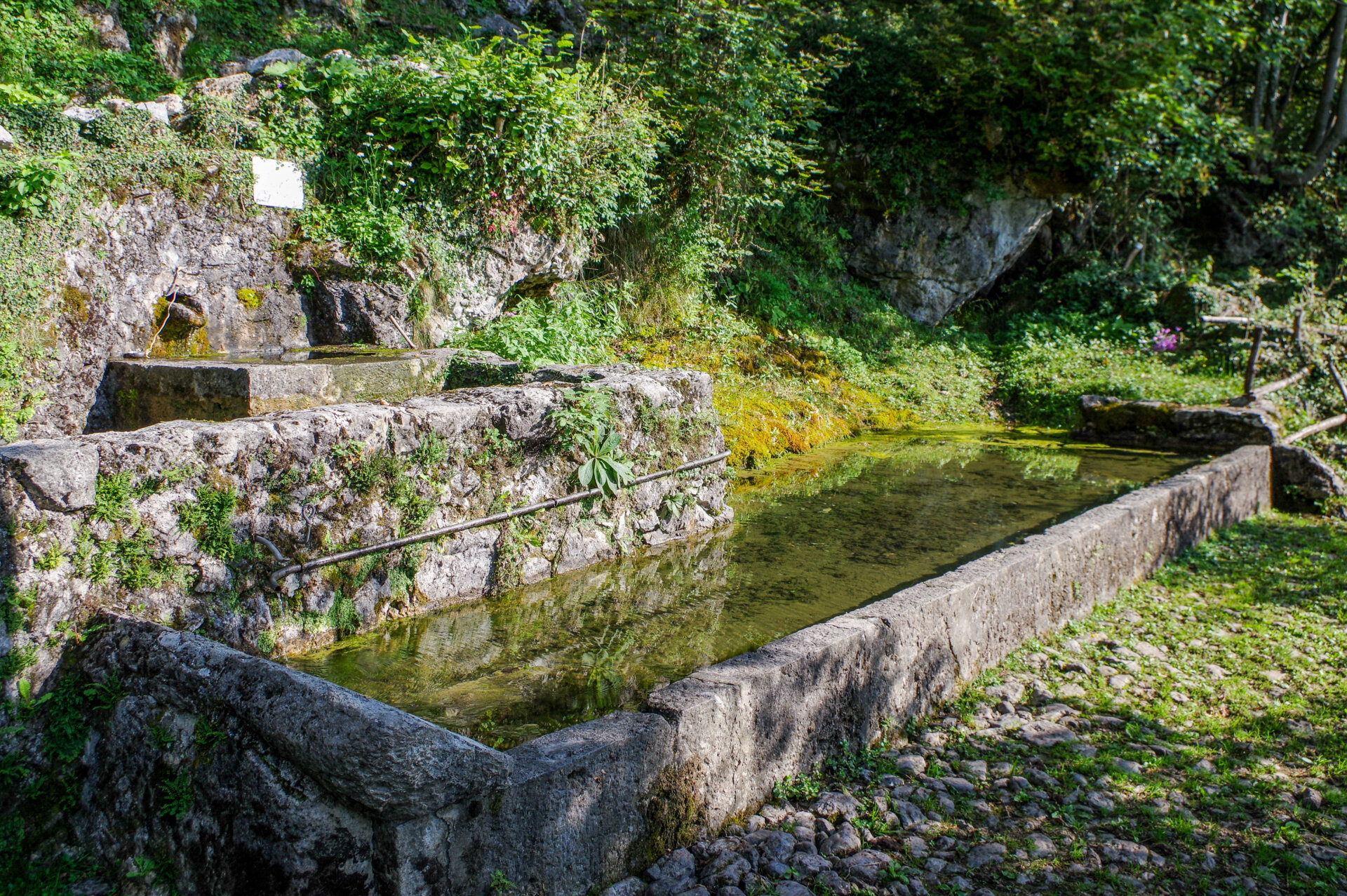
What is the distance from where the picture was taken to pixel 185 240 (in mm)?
5723

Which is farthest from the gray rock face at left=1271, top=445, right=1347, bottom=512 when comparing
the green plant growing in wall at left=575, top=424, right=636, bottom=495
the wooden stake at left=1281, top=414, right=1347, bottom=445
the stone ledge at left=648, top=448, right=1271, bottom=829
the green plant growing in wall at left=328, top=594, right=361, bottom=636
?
the green plant growing in wall at left=328, top=594, right=361, bottom=636

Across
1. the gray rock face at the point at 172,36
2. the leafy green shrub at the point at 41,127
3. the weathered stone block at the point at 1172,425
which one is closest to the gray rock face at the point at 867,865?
the leafy green shrub at the point at 41,127

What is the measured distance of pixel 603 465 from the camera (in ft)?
16.6

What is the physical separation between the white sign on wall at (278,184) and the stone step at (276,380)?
1293 mm

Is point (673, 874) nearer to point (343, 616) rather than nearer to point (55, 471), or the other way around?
point (343, 616)

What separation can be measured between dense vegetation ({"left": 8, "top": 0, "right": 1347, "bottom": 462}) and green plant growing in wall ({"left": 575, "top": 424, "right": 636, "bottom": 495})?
2.34 metres

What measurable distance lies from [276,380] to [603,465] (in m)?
1.88

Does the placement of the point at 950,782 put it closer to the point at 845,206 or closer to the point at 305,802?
the point at 305,802

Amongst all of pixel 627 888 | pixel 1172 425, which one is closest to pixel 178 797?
pixel 627 888

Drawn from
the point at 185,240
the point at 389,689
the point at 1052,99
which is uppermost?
the point at 1052,99

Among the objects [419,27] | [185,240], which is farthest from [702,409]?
[419,27]

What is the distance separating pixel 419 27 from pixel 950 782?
1056 centimetres

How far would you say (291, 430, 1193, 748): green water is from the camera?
348cm

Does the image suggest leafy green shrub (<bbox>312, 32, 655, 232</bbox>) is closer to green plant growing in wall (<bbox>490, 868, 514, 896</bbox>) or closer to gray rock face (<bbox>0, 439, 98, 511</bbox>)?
gray rock face (<bbox>0, 439, 98, 511</bbox>)
